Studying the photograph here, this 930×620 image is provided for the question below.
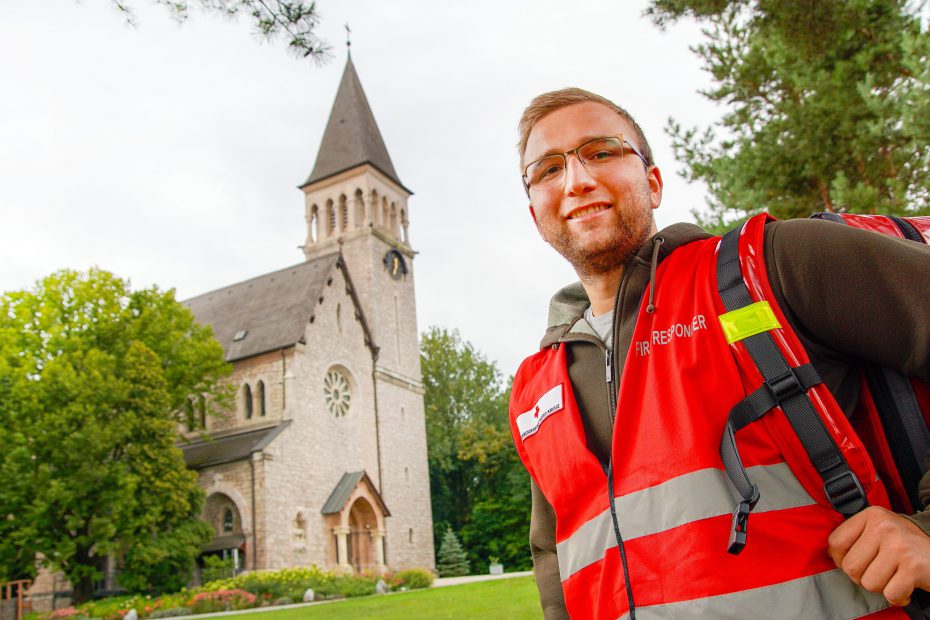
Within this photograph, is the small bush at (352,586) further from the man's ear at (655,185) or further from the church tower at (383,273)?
the man's ear at (655,185)

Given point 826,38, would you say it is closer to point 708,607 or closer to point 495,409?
point 708,607

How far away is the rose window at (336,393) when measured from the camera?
28.2 meters

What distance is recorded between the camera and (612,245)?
1665 millimetres

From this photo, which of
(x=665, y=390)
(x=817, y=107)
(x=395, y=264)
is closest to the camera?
(x=665, y=390)

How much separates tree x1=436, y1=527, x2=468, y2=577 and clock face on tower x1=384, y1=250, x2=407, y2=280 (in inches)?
499

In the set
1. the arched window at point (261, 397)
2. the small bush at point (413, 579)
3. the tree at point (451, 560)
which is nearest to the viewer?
the small bush at point (413, 579)

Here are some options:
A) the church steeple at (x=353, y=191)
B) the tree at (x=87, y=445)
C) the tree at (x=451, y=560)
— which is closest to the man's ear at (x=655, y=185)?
the tree at (x=87, y=445)

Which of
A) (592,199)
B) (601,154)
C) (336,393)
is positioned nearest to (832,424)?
(592,199)

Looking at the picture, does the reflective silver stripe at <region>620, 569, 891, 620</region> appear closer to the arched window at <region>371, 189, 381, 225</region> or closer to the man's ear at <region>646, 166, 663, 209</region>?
the man's ear at <region>646, 166, 663, 209</region>

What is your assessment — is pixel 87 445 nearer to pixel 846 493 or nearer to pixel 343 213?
pixel 343 213

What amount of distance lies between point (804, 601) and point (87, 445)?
2226 centimetres

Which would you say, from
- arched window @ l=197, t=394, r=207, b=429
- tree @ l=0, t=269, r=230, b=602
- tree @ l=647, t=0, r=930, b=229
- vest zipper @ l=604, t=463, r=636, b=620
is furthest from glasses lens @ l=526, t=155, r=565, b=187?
arched window @ l=197, t=394, r=207, b=429

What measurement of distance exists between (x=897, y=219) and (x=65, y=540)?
22.8 meters

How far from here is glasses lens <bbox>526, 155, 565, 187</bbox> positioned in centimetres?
178
